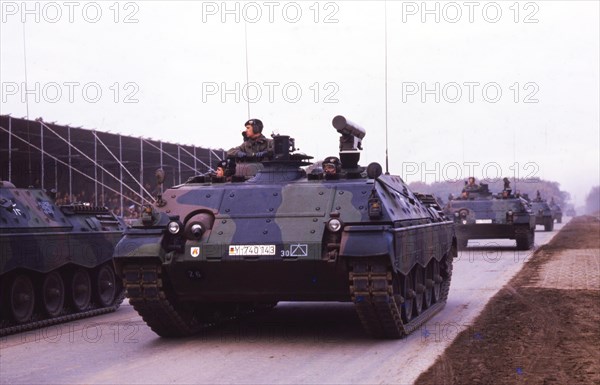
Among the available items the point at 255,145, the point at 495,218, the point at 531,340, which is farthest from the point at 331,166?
the point at 495,218

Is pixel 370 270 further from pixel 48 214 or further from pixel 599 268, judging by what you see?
pixel 599 268

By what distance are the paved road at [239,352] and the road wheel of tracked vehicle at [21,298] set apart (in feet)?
1.30

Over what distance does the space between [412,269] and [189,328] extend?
9.46 ft

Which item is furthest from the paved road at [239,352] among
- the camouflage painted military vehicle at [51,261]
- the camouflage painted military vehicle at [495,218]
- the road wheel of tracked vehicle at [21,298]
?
the camouflage painted military vehicle at [495,218]

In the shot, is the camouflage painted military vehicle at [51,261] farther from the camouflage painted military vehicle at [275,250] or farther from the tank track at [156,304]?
the camouflage painted military vehicle at [275,250]

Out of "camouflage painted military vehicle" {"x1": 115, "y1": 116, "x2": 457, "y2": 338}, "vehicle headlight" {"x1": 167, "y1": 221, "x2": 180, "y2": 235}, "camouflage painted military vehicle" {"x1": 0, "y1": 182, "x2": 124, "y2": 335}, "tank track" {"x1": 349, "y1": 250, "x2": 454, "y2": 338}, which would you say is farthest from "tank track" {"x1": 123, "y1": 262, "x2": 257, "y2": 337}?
"camouflage painted military vehicle" {"x1": 0, "y1": 182, "x2": 124, "y2": 335}

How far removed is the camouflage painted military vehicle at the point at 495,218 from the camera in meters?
27.3

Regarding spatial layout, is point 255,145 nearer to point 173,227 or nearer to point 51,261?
point 173,227

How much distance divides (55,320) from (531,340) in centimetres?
681

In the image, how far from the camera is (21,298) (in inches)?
483

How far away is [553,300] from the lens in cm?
1340

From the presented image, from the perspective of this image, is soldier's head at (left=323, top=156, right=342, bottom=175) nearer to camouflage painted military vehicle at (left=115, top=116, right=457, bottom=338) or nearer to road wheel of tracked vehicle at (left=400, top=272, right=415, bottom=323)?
camouflage painted military vehicle at (left=115, top=116, right=457, bottom=338)

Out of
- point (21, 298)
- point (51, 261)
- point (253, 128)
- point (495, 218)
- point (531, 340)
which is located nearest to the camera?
point (531, 340)

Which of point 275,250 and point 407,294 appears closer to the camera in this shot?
point 275,250
